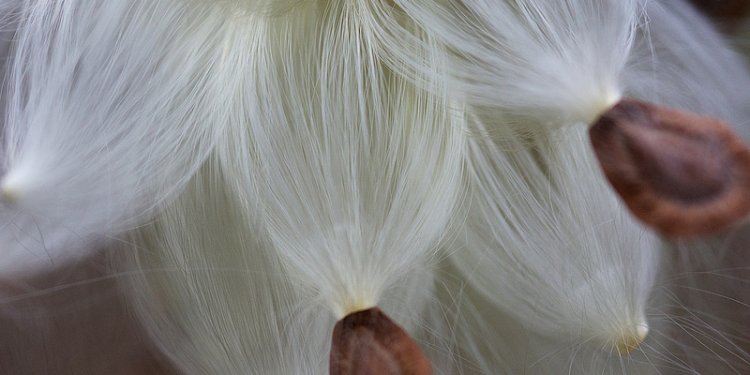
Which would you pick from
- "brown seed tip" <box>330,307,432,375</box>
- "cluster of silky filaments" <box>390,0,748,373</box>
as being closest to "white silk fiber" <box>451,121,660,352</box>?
"cluster of silky filaments" <box>390,0,748,373</box>

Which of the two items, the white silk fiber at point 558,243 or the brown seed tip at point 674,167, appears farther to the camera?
the white silk fiber at point 558,243

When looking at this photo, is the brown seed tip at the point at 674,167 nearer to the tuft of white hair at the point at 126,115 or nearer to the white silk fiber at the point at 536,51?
the white silk fiber at the point at 536,51

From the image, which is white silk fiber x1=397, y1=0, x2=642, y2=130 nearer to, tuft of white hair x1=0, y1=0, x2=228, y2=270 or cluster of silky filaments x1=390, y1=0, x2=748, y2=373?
cluster of silky filaments x1=390, y1=0, x2=748, y2=373

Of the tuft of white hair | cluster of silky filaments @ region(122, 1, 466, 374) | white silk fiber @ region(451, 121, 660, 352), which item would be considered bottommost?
white silk fiber @ region(451, 121, 660, 352)

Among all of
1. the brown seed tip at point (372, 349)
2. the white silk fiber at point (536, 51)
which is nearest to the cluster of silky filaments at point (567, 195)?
the white silk fiber at point (536, 51)

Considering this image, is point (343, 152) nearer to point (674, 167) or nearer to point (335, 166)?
point (335, 166)

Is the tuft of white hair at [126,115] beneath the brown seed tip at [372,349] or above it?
above

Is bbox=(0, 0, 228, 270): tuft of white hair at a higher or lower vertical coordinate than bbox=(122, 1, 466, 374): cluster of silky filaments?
higher
